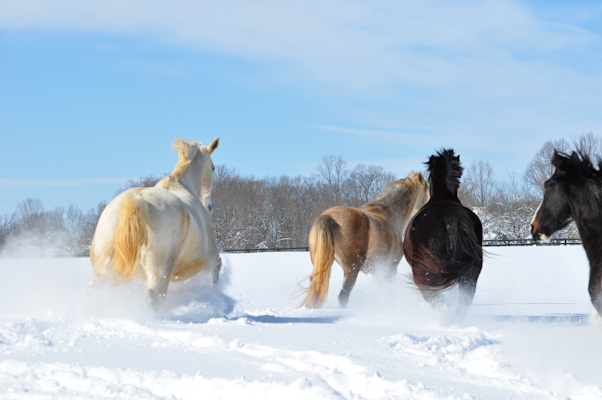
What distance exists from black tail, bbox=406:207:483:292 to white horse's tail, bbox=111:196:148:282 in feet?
9.57

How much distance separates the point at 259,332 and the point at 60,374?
1837 millimetres

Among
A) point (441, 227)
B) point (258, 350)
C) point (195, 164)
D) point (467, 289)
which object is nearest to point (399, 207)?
point (441, 227)

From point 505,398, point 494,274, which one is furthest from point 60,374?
point 494,274

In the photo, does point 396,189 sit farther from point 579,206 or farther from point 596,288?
point 596,288

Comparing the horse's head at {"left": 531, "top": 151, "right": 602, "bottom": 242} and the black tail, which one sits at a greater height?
the horse's head at {"left": 531, "top": 151, "right": 602, "bottom": 242}

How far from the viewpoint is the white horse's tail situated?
5066 mm

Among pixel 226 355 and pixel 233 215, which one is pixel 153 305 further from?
pixel 233 215

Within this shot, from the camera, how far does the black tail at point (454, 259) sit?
5727 millimetres

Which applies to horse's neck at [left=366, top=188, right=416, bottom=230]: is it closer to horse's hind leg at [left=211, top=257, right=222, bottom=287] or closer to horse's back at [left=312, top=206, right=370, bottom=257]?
horse's back at [left=312, top=206, right=370, bottom=257]

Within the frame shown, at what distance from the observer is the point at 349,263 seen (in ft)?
26.5

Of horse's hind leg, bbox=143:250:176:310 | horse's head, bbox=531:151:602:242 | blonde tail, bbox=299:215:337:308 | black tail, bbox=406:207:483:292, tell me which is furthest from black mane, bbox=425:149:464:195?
horse's hind leg, bbox=143:250:176:310

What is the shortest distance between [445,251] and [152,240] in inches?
120

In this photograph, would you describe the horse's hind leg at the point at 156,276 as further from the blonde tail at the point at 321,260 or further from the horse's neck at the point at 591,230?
the horse's neck at the point at 591,230

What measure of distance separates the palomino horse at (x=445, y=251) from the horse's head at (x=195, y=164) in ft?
9.02
